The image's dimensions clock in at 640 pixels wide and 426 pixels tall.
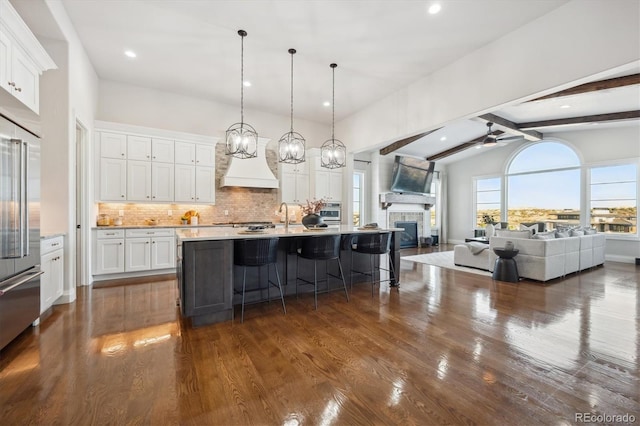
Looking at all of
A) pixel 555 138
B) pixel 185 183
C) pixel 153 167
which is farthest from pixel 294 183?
pixel 555 138

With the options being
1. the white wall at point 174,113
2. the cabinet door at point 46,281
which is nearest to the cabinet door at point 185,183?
the white wall at point 174,113

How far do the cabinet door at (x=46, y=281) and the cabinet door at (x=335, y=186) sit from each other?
533 centimetres

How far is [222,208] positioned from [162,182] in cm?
135

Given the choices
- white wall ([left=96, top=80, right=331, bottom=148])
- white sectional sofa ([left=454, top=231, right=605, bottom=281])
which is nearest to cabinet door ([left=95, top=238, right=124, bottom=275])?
white wall ([left=96, top=80, right=331, bottom=148])

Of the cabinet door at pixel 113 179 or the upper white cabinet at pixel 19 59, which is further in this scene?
the cabinet door at pixel 113 179

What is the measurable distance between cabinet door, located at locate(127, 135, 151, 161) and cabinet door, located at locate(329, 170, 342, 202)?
4.07 meters

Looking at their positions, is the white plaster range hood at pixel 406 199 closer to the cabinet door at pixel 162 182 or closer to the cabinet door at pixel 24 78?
the cabinet door at pixel 162 182

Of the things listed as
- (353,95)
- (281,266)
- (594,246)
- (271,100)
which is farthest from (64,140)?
(594,246)

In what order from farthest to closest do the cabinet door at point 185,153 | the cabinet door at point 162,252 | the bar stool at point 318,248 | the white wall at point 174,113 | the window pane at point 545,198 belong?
1. the window pane at point 545,198
2. the cabinet door at point 185,153
3. the white wall at point 174,113
4. the cabinet door at point 162,252
5. the bar stool at point 318,248

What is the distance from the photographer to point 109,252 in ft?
15.9

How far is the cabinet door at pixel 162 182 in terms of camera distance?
541 centimetres

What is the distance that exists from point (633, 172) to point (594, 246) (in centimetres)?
276

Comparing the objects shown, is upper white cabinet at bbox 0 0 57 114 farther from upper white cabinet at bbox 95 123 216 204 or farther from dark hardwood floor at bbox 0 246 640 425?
dark hardwood floor at bbox 0 246 640 425

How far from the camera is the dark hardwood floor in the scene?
1722 mm
